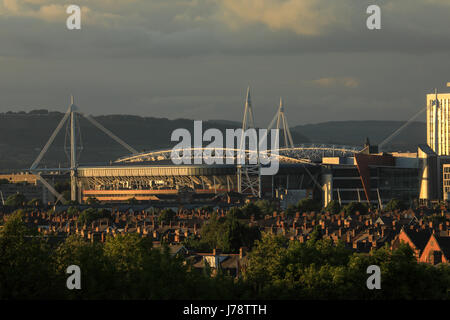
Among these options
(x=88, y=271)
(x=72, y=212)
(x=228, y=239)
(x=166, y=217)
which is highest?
(x=72, y=212)

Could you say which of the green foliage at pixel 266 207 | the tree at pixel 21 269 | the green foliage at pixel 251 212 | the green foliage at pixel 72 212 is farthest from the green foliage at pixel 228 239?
the green foliage at pixel 72 212

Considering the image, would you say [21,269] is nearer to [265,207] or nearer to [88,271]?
[88,271]

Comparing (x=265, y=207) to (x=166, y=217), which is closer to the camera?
(x=166, y=217)

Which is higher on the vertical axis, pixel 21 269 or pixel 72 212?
pixel 72 212

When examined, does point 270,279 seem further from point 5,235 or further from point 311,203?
point 311,203

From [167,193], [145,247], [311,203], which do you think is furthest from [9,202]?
[145,247]

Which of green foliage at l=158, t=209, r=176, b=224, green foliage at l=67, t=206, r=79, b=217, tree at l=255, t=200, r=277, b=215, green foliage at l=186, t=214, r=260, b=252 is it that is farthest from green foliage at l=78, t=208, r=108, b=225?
green foliage at l=186, t=214, r=260, b=252

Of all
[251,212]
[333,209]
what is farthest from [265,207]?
[251,212]

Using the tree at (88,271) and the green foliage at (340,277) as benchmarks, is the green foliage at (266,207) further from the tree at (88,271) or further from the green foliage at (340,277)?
the tree at (88,271)

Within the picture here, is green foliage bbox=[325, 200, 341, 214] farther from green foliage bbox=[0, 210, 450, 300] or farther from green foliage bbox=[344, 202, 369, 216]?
green foliage bbox=[0, 210, 450, 300]

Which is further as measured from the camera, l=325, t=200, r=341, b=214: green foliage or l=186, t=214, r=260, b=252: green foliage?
l=325, t=200, r=341, b=214: green foliage

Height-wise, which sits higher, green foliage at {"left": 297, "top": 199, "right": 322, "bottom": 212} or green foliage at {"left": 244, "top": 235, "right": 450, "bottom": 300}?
green foliage at {"left": 297, "top": 199, "right": 322, "bottom": 212}

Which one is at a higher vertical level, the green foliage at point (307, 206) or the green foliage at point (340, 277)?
the green foliage at point (307, 206)
